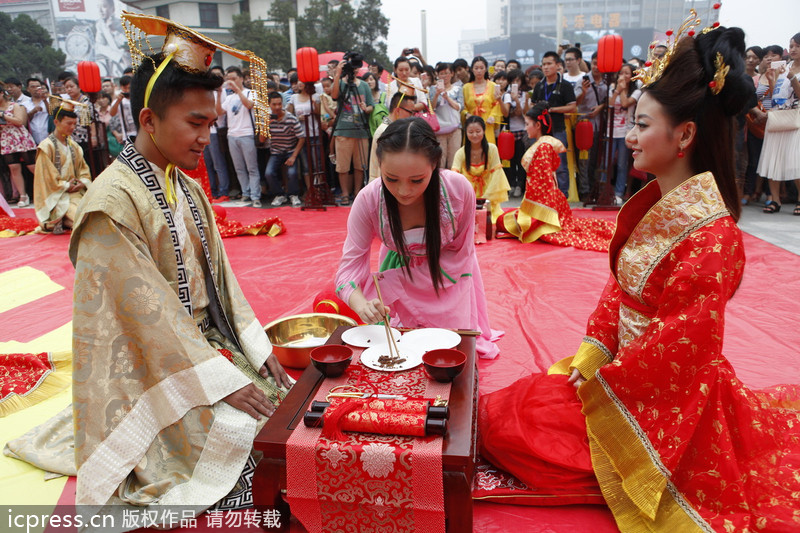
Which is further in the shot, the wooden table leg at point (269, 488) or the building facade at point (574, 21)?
the building facade at point (574, 21)

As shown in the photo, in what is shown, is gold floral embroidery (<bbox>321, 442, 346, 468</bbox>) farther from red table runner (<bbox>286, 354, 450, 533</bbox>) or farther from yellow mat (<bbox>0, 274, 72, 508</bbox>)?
yellow mat (<bbox>0, 274, 72, 508</bbox>)

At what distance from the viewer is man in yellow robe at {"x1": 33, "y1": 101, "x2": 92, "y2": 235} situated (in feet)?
18.7

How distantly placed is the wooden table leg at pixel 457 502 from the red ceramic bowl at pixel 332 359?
1.64 ft

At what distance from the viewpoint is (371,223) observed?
2.48 m

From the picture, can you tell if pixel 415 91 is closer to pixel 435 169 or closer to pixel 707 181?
pixel 435 169

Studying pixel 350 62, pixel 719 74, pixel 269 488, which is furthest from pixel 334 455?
pixel 350 62

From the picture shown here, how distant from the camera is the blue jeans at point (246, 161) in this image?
23.7ft

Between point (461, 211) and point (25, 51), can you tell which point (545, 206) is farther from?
point (25, 51)

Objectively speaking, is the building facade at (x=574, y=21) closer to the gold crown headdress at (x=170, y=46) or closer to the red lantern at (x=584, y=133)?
the red lantern at (x=584, y=133)

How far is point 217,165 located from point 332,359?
6791 mm

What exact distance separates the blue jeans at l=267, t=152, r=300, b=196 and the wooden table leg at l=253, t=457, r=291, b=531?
629cm

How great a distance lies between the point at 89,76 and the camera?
691 centimetres

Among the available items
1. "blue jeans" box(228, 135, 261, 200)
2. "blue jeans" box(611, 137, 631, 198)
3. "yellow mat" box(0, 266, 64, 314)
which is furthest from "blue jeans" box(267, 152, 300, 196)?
"blue jeans" box(611, 137, 631, 198)

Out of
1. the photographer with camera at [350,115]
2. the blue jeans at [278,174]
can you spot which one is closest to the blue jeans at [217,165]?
the blue jeans at [278,174]
